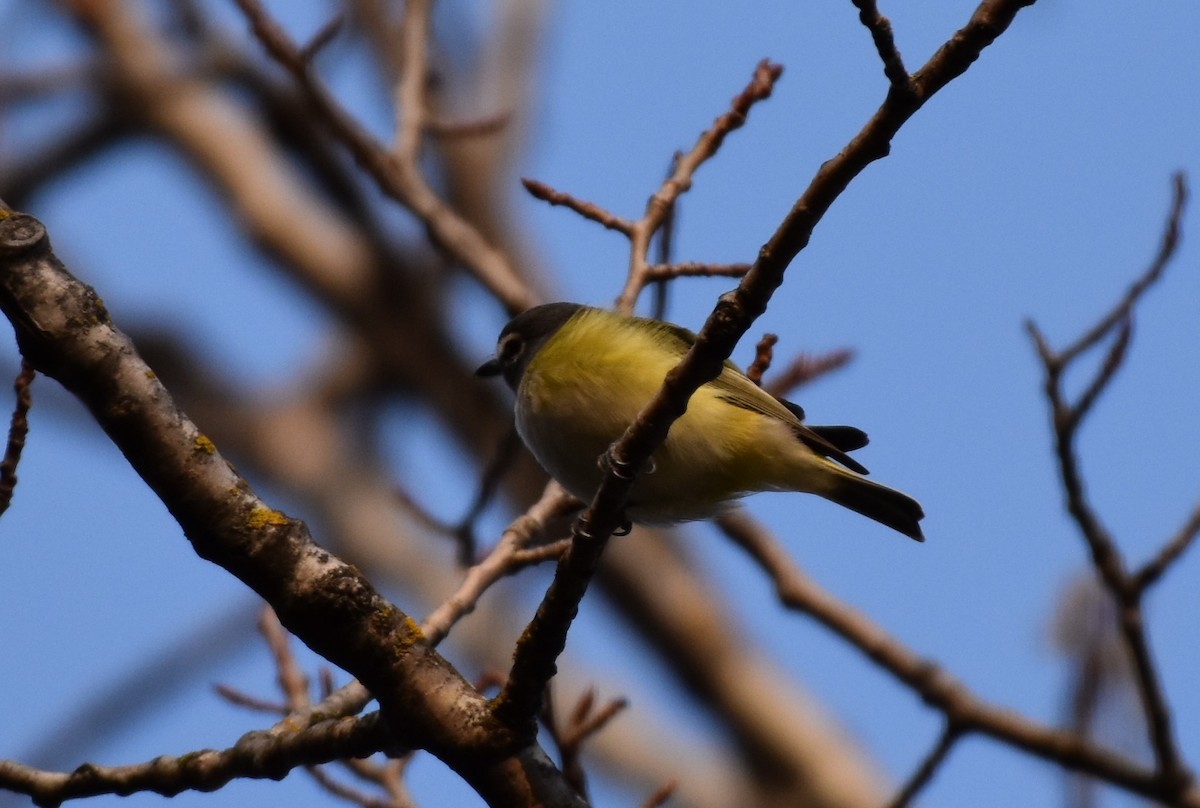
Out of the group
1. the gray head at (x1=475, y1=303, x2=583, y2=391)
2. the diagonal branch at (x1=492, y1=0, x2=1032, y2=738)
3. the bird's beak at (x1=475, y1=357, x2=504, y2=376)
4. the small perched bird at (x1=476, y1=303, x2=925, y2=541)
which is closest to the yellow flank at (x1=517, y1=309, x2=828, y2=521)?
the small perched bird at (x1=476, y1=303, x2=925, y2=541)

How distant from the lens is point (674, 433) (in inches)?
158

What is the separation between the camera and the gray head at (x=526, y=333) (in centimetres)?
495

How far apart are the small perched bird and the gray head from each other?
373 millimetres

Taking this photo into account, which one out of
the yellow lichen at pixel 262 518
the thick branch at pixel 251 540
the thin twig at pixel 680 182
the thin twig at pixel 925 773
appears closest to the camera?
the thick branch at pixel 251 540

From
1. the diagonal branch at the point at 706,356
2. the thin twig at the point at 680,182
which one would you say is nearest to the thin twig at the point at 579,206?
the thin twig at the point at 680,182

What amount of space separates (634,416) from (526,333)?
1.10m

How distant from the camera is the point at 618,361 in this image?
414 centimetres

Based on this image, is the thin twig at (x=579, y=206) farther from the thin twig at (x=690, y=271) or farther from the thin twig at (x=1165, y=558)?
the thin twig at (x=1165, y=558)

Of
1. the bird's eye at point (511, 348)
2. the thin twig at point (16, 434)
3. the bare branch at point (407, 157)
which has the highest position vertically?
the bare branch at point (407, 157)

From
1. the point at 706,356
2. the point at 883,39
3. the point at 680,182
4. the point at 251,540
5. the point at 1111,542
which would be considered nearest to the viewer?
the point at 883,39

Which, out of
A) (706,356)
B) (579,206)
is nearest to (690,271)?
(579,206)

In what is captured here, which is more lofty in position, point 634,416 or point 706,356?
point 634,416

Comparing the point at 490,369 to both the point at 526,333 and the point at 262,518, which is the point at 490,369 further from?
the point at 262,518

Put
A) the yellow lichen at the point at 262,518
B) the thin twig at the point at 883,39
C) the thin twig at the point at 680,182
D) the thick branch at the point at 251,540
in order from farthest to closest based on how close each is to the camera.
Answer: the thin twig at the point at 680,182 → the yellow lichen at the point at 262,518 → the thick branch at the point at 251,540 → the thin twig at the point at 883,39
